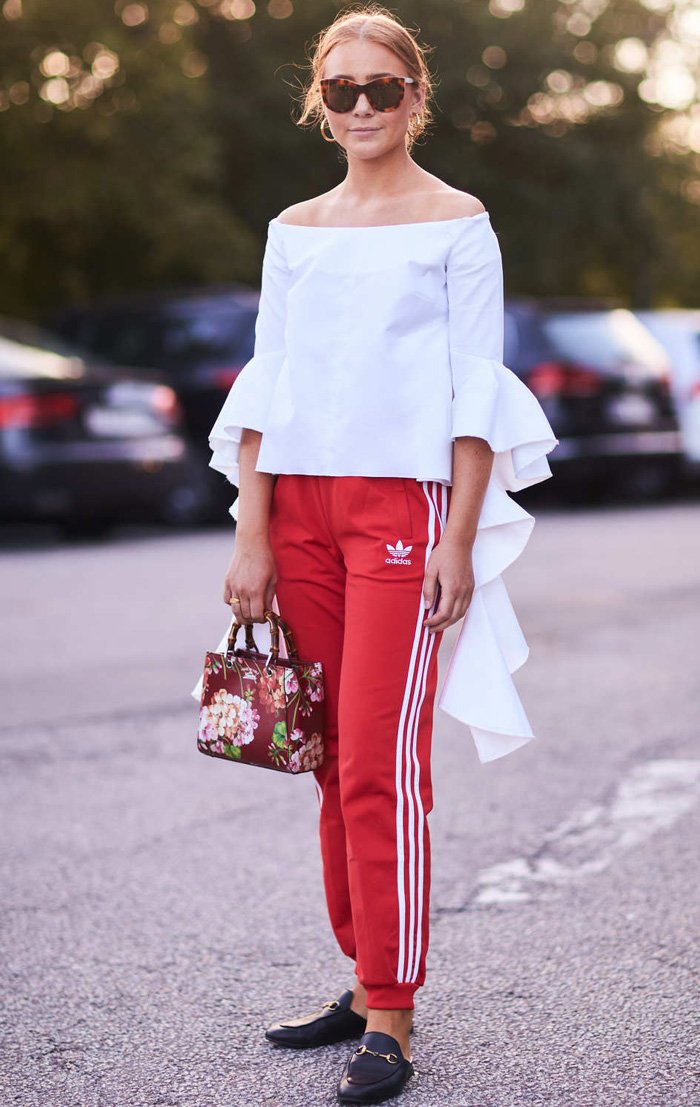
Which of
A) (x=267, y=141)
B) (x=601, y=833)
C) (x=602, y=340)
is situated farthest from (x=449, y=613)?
(x=267, y=141)

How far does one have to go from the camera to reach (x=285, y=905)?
3939 mm

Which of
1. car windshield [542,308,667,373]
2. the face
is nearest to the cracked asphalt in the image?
the face

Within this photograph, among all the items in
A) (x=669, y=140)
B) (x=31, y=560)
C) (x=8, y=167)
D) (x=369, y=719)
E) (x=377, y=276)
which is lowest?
(x=31, y=560)

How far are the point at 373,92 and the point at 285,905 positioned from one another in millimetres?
1969

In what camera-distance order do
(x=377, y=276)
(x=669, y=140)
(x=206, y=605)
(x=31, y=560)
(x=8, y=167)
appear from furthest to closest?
(x=669, y=140)
(x=8, y=167)
(x=31, y=560)
(x=206, y=605)
(x=377, y=276)

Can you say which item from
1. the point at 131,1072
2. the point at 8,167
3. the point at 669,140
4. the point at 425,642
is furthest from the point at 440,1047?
the point at 669,140

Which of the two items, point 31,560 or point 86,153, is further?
point 86,153

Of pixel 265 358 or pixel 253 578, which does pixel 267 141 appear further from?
pixel 253 578

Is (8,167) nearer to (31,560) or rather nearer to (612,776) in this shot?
(31,560)

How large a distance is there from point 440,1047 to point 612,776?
2.17m

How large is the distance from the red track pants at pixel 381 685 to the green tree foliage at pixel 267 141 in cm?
1127

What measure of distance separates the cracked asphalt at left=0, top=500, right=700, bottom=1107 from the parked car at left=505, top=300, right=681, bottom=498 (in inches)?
245

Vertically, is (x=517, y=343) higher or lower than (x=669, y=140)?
lower

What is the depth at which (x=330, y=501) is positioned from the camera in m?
2.99
